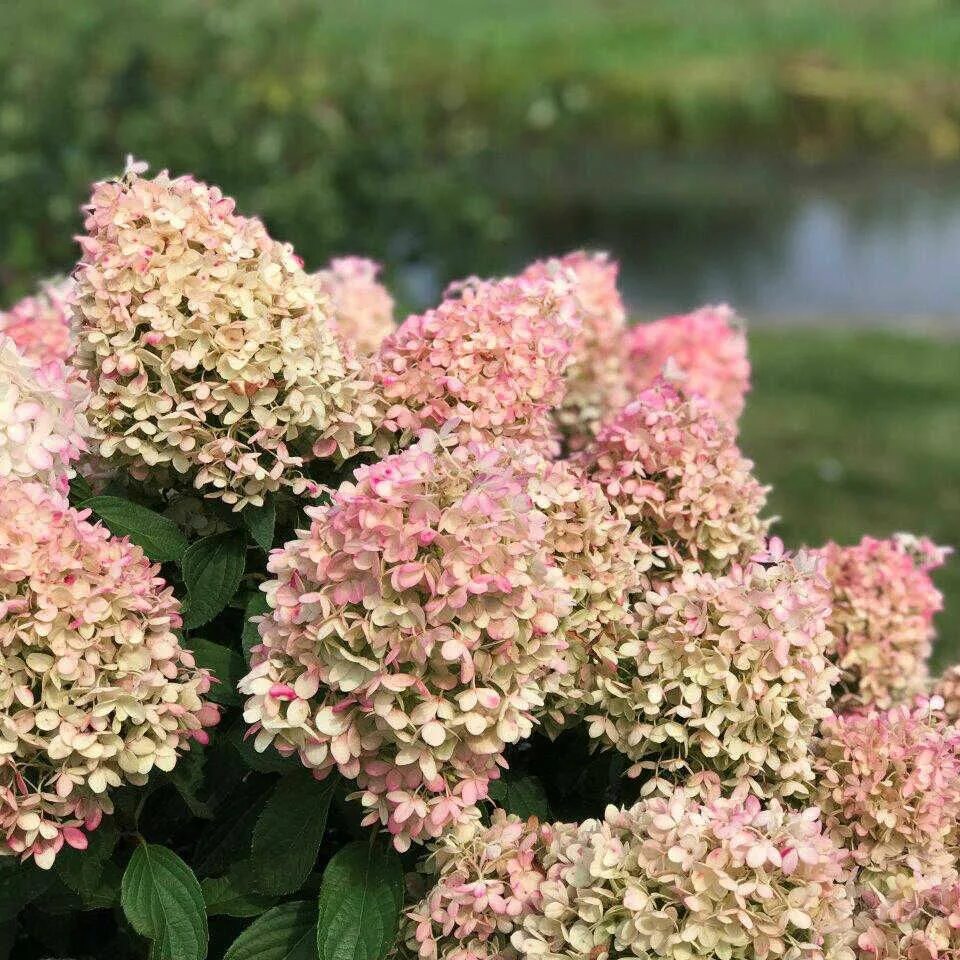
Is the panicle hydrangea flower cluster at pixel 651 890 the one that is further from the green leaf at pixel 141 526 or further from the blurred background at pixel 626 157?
the blurred background at pixel 626 157

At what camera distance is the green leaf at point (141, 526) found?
1.76 m

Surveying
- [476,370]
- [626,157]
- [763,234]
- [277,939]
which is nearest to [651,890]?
[277,939]

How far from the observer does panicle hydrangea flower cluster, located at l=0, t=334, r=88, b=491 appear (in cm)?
167

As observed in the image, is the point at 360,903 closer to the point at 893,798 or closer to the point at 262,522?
the point at 262,522

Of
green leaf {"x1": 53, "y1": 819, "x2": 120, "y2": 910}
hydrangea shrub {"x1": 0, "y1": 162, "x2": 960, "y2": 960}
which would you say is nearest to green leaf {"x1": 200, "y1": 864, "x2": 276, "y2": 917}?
hydrangea shrub {"x1": 0, "y1": 162, "x2": 960, "y2": 960}

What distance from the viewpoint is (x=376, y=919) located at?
1.62m

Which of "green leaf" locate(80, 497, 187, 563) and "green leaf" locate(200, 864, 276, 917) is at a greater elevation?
"green leaf" locate(80, 497, 187, 563)

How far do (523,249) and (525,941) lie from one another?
8.19 metres

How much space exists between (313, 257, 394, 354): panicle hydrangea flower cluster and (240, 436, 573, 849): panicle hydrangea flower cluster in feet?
3.44

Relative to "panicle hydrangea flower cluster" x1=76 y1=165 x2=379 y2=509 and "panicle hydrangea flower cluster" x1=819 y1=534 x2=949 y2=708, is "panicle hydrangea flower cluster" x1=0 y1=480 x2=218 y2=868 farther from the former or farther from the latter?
"panicle hydrangea flower cluster" x1=819 y1=534 x2=949 y2=708

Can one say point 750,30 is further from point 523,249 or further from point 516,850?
point 516,850

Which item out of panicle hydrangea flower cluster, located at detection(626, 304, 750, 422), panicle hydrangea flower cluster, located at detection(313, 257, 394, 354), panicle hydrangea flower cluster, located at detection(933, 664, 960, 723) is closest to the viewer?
panicle hydrangea flower cluster, located at detection(933, 664, 960, 723)

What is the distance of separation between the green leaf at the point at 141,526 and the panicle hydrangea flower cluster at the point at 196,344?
0.15 feet

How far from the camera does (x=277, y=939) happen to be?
5.48 ft
